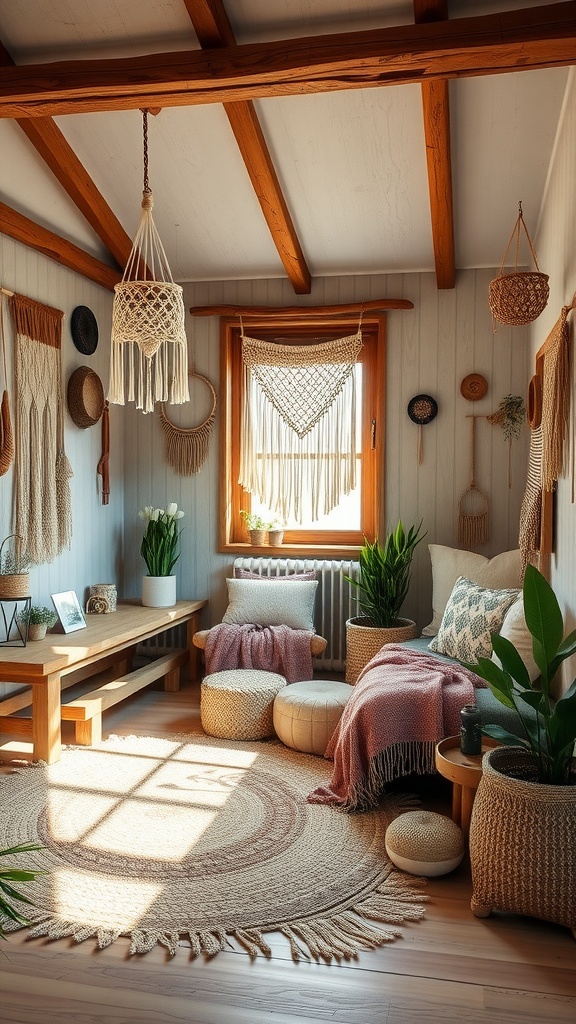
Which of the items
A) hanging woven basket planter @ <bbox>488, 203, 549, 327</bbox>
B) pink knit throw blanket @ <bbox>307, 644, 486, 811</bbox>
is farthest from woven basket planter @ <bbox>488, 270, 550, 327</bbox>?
pink knit throw blanket @ <bbox>307, 644, 486, 811</bbox>

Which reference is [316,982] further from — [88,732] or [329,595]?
[329,595]

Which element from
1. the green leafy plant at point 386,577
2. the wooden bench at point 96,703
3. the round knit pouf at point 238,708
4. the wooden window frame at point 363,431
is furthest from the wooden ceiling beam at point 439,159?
the wooden bench at point 96,703

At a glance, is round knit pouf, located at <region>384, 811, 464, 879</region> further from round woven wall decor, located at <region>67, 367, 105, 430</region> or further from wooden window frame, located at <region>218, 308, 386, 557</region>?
round woven wall decor, located at <region>67, 367, 105, 430</region>

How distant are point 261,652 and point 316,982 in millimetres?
2654

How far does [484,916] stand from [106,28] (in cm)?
380

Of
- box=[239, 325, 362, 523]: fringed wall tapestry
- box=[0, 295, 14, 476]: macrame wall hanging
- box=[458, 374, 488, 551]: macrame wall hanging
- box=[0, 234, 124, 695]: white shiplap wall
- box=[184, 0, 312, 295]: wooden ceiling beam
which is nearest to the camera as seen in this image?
box=[184, 0, 312, 295]: wooden ceiling beam

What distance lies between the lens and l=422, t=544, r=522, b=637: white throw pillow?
441 cm

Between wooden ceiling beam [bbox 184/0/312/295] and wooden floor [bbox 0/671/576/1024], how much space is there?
328 centimetres

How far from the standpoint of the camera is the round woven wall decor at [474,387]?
504 cm

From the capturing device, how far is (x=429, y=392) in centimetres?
516

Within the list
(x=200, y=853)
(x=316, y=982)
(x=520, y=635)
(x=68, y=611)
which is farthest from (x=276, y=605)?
(x=316, y=982)

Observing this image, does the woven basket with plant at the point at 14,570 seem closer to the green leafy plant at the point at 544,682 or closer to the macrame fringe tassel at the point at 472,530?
the green leafy plant at the point at 544,682

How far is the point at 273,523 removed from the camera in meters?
5.48

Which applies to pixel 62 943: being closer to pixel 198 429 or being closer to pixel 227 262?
pixel 198 429
